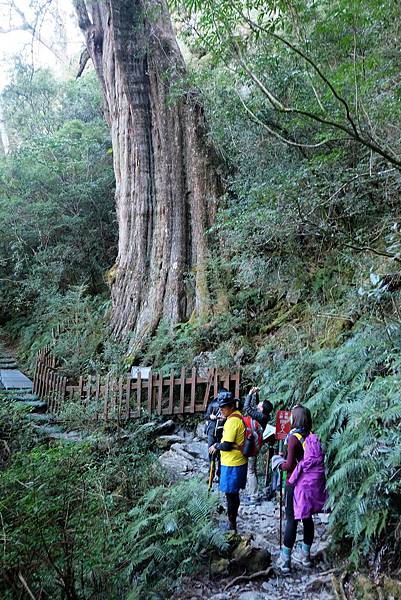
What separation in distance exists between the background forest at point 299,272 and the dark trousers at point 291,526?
0.83 ft

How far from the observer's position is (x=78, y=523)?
3771mm

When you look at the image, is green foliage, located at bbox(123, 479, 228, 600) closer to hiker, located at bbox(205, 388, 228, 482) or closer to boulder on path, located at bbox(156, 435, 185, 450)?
hiker, located at bbox(205, 388, 228, 482)

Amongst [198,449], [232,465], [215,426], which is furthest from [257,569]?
[198,449]

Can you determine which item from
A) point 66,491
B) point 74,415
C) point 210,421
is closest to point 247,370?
point 210,421

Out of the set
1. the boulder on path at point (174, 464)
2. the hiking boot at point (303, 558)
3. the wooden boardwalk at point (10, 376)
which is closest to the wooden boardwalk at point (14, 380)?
the wooden boardwalk at point (10, 376)

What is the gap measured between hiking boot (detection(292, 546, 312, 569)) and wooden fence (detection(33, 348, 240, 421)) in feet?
11.9

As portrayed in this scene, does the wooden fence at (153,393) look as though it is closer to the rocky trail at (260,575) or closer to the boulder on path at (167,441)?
the boulder on path at (167,441)

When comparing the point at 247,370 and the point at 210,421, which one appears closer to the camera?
the point at 210,421

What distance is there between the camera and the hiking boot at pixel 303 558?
434cm

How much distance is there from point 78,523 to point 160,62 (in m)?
12.6

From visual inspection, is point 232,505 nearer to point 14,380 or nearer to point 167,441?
point 167,441

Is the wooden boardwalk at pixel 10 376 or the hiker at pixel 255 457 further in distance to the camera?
the wooden boardwalk at pixel 10 376

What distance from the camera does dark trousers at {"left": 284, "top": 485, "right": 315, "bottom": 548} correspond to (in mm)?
4266

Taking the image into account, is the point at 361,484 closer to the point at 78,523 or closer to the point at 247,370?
the point at 78,523
